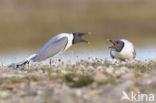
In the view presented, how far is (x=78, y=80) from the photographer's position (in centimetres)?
699

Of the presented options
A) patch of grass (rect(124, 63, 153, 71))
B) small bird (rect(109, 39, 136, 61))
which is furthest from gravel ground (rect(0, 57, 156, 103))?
small bird (rect(109, 39, 136, 61))

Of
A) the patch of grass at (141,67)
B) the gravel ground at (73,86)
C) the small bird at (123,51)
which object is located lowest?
the gravel ground at (73,86)

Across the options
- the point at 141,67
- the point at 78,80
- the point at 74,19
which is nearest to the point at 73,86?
the point at 78,80

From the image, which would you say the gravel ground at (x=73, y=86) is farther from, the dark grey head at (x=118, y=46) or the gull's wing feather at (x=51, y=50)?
the dark grey head at (x=118, y=46)

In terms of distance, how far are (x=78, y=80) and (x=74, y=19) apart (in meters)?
20.9

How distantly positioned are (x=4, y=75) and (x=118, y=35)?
1408 centimetres

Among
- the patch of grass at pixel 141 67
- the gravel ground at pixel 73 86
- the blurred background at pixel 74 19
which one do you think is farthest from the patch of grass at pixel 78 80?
the blurred background at pixel 74 19

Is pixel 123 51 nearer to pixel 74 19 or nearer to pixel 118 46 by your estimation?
pixel 118 46

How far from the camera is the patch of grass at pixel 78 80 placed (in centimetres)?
688

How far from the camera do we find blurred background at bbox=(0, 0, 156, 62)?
22.4 meters

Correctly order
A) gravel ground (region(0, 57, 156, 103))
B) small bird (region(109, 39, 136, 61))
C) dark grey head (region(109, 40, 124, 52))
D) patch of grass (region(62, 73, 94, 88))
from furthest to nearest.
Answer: dark grey head (region(109, 40, 124, 52)) < small bird (region(109, 39, 136, 61)) < patch of grass (region(62, 73, 94, 88)) < gravel ground (region(0, 57, 156, 103))

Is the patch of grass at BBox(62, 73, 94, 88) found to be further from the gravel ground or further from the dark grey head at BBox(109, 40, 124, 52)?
the dark grey head at BBox(109, 40, 124, 52)

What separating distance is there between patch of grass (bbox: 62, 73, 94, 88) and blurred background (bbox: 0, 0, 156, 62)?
1253cm

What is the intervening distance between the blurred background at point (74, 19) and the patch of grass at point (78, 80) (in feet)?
41.1
